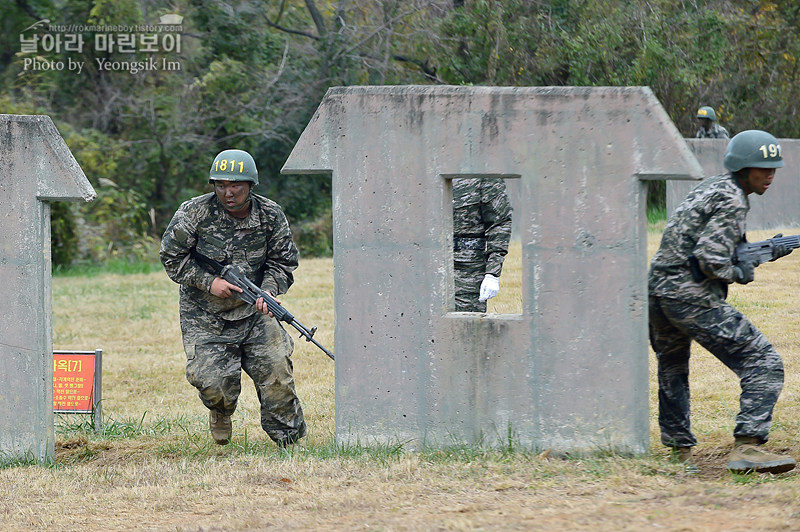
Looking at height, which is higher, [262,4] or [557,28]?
[262,4]

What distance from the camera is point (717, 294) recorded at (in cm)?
572

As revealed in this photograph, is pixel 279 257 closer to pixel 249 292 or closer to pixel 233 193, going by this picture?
pixel 249 292

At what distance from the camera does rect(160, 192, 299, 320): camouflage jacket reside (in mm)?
6938

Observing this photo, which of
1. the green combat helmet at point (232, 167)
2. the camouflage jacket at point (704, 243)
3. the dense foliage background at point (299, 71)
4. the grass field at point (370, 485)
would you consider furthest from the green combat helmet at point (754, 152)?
the dense foliage background at point (299, 71)

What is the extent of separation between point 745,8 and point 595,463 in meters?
19.0

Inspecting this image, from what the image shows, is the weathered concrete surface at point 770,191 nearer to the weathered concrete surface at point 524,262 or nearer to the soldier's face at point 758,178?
the soldier's face at point 758,178

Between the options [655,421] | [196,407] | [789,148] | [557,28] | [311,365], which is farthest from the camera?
[557,28]

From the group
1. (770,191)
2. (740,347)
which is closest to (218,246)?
(740,347)

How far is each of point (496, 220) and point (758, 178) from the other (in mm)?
2242

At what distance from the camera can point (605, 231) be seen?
19.0 feet

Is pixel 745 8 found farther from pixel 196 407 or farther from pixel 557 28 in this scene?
pixel 196 407

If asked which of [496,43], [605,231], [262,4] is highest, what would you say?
[262,4]

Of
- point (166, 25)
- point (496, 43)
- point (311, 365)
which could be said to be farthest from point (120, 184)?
point (311, 365)

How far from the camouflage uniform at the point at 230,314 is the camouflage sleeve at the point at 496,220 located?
148cm
